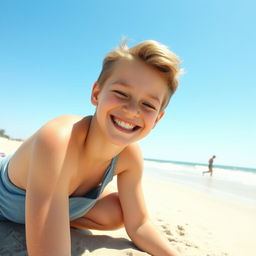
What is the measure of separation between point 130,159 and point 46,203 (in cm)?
89

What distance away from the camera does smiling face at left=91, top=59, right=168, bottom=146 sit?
1591 mm

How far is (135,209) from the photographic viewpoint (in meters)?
2.09

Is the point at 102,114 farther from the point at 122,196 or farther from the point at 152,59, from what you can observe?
the point at 122,196

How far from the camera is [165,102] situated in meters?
1.86

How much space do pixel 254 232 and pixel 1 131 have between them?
38.4 m

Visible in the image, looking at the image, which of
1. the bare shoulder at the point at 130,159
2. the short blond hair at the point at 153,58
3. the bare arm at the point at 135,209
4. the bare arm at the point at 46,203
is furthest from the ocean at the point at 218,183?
the bare arm at the point at 46,203

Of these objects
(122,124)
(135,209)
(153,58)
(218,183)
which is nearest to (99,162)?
(122,124)

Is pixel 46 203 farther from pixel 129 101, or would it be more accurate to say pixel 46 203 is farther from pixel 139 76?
pixel 139 76

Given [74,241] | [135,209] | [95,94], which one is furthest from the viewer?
[135,209]

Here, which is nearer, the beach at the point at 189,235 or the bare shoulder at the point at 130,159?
the beach at the point at 189,235

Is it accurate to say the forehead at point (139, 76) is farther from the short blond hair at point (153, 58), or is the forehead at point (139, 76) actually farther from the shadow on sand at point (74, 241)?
the shadow on sand at point (74, 241)

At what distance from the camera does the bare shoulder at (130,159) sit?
2.06 metres


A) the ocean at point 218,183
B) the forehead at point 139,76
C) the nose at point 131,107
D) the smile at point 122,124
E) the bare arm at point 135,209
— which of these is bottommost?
the ocean at point 218,183

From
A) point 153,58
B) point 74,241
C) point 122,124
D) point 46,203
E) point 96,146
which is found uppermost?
point 153,58
